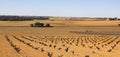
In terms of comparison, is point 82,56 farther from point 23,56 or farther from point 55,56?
point 23,56

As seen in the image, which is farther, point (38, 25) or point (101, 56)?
point (38, 25)

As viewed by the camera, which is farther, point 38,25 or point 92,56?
point 38,25

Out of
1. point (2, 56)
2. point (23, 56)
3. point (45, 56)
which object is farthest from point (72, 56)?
point (2, 56)

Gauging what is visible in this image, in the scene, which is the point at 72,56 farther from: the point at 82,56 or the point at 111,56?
the point at 111,56

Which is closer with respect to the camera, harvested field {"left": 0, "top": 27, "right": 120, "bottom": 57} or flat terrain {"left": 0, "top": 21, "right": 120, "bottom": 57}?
harvested field {"left": 0, "top": 27, "right": 120, "bottom": 57}

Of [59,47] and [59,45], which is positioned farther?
[59,45]

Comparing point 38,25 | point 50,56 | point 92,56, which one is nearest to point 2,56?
point 50,56

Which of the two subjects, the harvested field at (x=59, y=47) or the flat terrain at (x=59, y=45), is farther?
the flat terrain at (x=59, y=45)

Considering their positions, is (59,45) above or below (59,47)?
below
